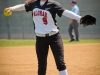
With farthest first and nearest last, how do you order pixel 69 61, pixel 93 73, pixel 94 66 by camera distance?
1. pixel 69 61
2. pixel 94 66
3. pixel 93 73

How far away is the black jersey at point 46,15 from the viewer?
580 centimetres

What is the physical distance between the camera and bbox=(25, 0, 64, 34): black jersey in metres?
5.80

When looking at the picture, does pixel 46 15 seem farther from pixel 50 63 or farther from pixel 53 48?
pixel 50 63

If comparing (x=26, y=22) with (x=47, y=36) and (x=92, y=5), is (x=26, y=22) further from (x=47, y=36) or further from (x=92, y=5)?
(x=47, y=36)

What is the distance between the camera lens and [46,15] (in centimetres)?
579

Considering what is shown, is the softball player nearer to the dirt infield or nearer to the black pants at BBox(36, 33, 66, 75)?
the black pants at BBox(36, 33, 66, 75)

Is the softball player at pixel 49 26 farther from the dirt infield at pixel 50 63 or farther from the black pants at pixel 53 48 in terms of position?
the dirt infield at pixel 50 63

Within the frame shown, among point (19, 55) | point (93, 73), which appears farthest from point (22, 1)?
point (93, 73)

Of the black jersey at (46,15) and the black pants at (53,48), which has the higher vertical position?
the black jersey at (46,15)

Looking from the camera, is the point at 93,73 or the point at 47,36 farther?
the point at 93,73

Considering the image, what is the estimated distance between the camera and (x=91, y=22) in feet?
19.3

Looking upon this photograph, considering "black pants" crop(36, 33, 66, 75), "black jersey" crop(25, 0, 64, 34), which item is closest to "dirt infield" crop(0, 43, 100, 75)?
"black pants" crop(36, 33, 66, 75)

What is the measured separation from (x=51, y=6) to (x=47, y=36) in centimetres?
A: 53

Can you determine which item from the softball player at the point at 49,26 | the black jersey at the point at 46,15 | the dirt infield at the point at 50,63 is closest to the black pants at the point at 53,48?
the softball player at the point at 49,26
